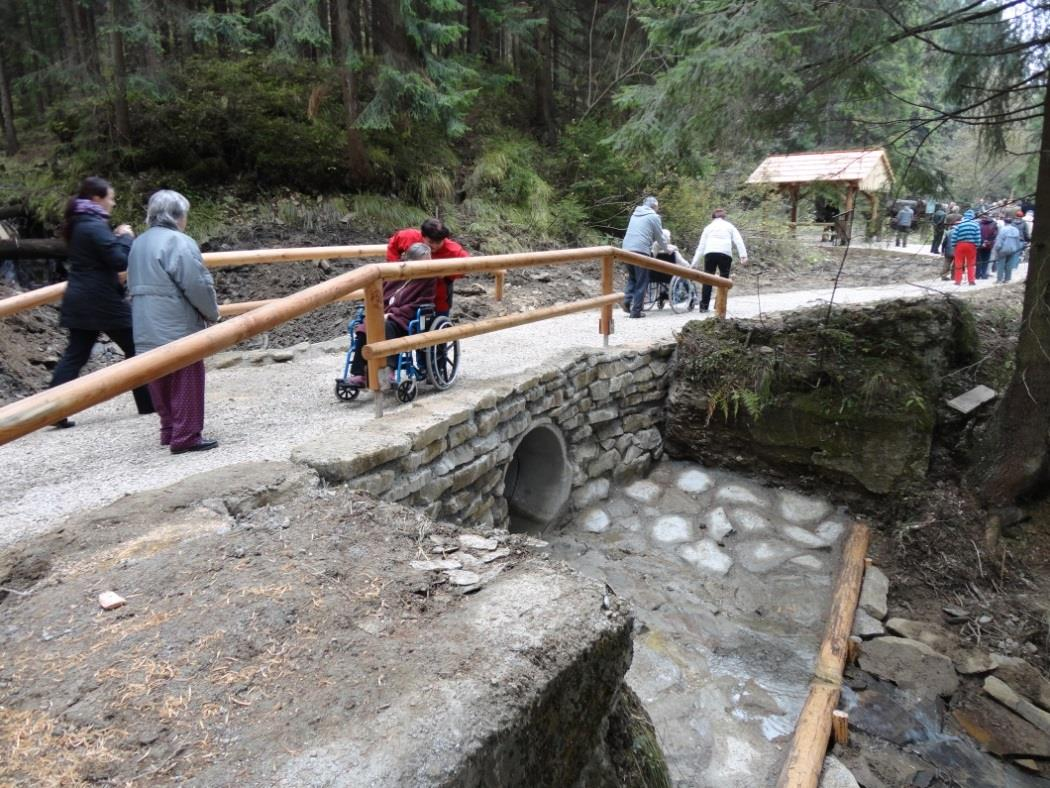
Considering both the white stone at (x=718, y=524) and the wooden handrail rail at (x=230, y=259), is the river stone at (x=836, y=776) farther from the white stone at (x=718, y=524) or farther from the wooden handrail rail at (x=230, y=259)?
the wooden handrail rail at (x=230, y=259)

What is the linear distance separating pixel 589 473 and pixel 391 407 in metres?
2.76

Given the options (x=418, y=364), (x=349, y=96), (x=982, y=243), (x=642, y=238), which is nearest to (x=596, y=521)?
(x=418, y=364)

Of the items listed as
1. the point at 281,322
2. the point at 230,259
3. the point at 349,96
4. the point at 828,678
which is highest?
the point at 349,96

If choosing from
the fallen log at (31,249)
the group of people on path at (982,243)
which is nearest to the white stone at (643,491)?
the fallen log at (31,249)

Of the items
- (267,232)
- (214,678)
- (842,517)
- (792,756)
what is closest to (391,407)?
(214,678)

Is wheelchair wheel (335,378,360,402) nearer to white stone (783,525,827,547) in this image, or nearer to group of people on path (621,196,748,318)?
white stone (783,525,827,547)

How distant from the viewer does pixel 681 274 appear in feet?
26.8

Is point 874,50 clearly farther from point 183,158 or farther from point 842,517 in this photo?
point 183,158

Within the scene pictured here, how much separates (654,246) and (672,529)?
449 cm

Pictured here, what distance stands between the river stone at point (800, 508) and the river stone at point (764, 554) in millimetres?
458

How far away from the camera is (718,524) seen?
6.93m

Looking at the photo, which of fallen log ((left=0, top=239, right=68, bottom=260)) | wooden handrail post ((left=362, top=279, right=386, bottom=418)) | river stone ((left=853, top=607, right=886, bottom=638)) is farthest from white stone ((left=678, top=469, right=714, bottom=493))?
fallen log ((left=0, top=239, right=68, bottom=260))

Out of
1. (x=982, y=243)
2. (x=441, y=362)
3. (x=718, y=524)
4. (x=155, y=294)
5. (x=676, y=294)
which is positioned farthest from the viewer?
(x=982, y=243)

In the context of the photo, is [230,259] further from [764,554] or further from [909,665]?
[909,665]
